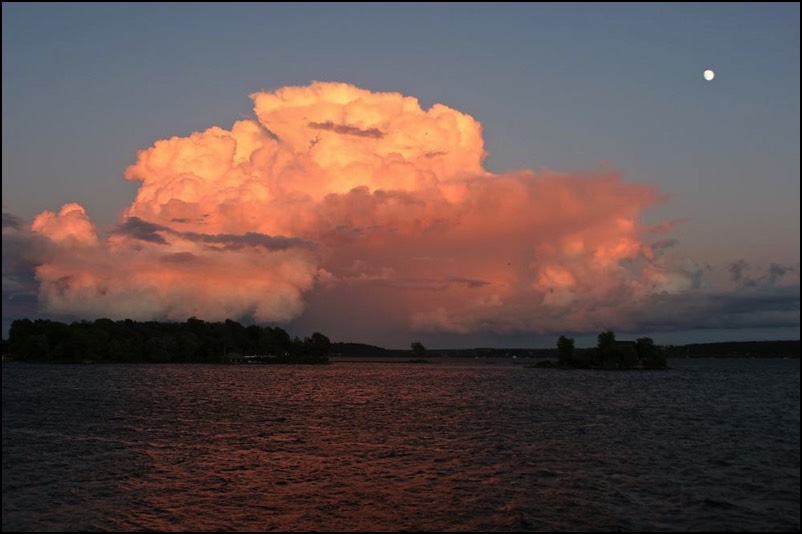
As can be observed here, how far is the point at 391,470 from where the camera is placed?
169 feet

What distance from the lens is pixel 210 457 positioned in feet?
183

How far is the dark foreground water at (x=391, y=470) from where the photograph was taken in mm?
37812

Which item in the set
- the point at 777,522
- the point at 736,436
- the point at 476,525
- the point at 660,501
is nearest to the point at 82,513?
the point at 476,525

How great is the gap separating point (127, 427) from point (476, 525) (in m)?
51.5

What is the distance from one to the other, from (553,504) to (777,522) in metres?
12.9

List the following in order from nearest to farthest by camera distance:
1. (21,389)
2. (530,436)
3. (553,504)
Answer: (553,504)
(530,436)
(21,389)

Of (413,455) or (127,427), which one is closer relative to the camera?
(413,455)

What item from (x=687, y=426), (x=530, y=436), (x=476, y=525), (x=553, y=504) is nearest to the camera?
(x=476, y=525)

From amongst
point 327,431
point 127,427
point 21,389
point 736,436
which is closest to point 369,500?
point 327,431

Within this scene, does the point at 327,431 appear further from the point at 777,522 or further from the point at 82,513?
the point at 777,522

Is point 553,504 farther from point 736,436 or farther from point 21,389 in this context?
point 21,389

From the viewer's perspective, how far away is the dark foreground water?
3781 centimetres

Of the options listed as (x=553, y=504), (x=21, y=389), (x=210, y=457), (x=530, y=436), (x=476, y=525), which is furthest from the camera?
(x=21, y=389)

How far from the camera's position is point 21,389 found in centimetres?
13438
